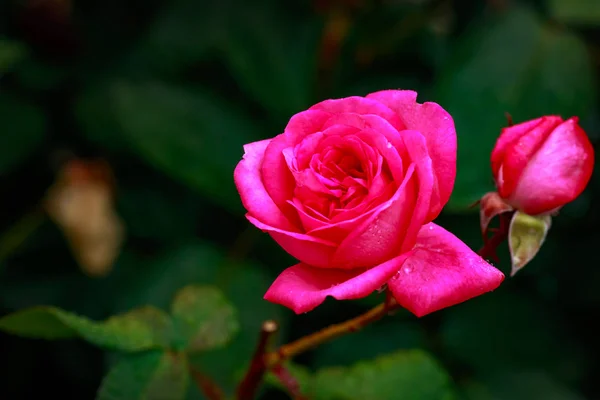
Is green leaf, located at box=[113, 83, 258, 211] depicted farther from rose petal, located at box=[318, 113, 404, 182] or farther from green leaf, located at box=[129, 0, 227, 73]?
rose petal, located at box=[318, 113, 404, 182]

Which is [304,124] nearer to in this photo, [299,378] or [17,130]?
[299,378]

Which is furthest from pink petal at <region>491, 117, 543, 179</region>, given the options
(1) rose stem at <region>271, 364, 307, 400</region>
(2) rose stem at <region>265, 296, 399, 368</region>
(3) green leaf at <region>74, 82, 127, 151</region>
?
(3) green leaf at <region>74, 82, 127, 151</region>

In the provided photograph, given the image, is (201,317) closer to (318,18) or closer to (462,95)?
(462,95)

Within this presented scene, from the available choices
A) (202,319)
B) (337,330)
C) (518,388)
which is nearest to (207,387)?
(202,319)

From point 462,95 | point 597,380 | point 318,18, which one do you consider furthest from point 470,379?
point 318,18

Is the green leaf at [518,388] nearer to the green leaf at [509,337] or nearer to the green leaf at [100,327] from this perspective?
the green leaf at [509,337]

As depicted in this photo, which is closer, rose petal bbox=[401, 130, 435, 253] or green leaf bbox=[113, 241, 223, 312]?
rose petal bbox=[401, 130, 435, 253]
